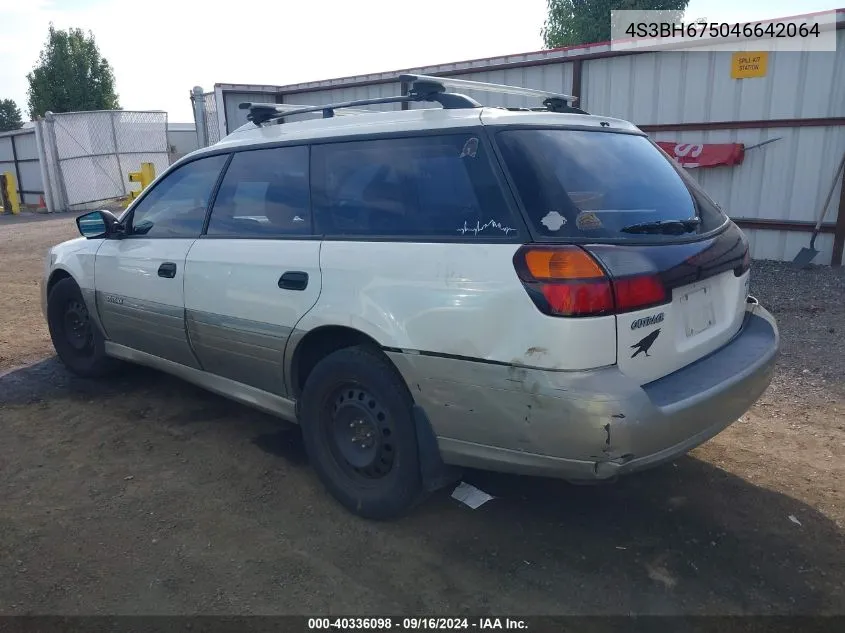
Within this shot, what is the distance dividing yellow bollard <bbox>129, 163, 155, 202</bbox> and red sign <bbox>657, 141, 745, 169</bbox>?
16452mm

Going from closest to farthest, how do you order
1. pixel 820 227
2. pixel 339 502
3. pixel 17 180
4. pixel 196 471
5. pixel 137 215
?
pixel 339 502 → pixel 196 471 → pixel 137 215 → pixel 820 227 → pixel 17 180

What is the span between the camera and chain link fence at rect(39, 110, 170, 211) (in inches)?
819

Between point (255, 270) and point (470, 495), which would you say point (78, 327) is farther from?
point (470, 495)

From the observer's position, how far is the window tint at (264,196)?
3393 millimetres

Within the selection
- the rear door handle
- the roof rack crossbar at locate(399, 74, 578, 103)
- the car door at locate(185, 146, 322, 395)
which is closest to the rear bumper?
the rear door handle

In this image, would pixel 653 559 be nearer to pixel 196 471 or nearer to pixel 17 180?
pixel 196 471

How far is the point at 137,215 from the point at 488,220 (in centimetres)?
281

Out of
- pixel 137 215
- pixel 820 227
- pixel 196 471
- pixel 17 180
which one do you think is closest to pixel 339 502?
pixel 196 471

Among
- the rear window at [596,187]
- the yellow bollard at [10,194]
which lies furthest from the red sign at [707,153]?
the yellow bollard at [10,194]

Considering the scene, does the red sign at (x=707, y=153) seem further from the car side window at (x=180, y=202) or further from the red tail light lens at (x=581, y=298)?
the red tail light lens at (x=581, y=298)

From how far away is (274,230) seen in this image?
345 centimetres

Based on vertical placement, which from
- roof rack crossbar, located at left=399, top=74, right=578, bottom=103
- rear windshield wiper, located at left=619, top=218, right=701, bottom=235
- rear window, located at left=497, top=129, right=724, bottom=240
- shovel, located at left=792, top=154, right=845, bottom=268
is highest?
roof rack crossbar, located at left=399, top=74, right=578, bottom=103

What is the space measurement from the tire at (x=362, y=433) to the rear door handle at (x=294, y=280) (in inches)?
14.5

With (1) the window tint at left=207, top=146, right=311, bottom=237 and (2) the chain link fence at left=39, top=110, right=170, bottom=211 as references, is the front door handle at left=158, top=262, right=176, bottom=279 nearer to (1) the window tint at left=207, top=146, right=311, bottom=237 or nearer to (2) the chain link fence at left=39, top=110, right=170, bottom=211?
(1) the window tint at left=207, top=146, right=311, bottom=237
